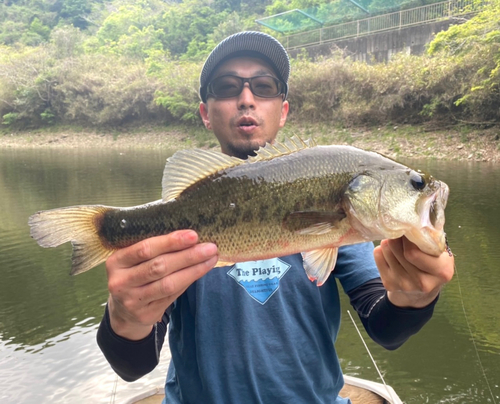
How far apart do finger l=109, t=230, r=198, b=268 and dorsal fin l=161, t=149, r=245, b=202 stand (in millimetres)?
255

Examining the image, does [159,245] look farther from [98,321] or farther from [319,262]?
[98,321]

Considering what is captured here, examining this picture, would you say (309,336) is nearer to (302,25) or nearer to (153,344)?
(153,344)

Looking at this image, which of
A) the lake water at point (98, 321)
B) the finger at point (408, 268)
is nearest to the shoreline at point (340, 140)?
the lake water at point (98, 321)

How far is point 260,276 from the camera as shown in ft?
8.13

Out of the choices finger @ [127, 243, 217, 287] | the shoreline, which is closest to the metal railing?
the shoreline

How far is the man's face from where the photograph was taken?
123 inches

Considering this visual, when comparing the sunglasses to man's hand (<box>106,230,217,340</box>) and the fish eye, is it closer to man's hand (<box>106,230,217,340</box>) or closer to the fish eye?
the fish eye

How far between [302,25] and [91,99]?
80.9 feet

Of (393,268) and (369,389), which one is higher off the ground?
(393,268)

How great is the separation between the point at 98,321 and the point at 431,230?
21.9ft

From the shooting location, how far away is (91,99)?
46.1 meters

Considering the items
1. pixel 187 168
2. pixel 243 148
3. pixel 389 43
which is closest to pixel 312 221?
pixel 187 168

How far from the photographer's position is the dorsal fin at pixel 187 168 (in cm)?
→ 192

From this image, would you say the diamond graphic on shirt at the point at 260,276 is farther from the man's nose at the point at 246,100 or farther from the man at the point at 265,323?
the man's nose at the point at 246,100
